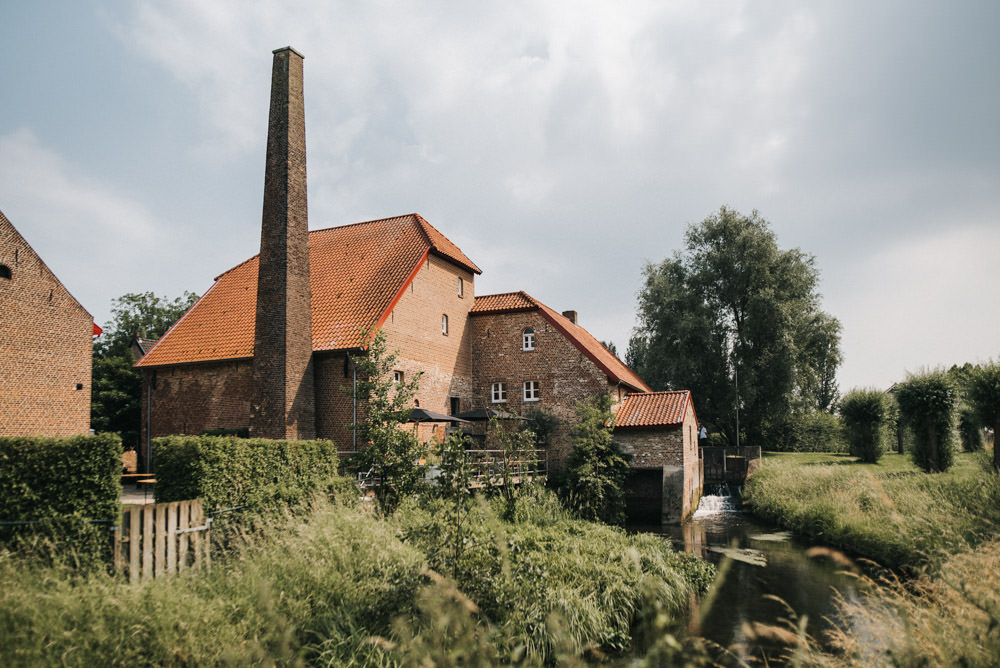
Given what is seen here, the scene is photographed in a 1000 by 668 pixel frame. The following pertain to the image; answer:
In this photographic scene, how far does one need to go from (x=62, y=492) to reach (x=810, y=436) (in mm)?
41359

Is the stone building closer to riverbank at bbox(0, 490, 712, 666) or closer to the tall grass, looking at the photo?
the tall grass

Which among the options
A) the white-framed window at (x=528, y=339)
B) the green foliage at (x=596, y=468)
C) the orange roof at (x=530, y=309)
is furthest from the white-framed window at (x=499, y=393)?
the green foliage at (x=596, y=468)

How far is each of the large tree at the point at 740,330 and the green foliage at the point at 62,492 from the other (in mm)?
30579

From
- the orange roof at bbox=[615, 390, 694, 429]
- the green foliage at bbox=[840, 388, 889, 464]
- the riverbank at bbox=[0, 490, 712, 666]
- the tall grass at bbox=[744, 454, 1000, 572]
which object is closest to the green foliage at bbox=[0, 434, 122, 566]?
the riverbank at bbox=[0, 490, 712, 666]

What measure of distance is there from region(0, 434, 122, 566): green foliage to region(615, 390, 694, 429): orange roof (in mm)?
17019

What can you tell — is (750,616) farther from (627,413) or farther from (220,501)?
(627,413)

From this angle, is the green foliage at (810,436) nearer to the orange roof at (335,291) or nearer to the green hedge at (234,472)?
the orange roof at (335,291)

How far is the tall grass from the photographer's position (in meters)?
11.0

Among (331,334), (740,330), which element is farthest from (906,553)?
(740,330)

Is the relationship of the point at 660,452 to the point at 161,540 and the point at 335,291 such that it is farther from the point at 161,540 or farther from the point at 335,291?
the point at 161,540

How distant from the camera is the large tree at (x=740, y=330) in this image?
1358 inches

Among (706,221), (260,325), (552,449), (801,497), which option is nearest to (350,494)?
(260,325)

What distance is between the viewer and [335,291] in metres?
22.6

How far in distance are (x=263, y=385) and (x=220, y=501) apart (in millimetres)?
9299
